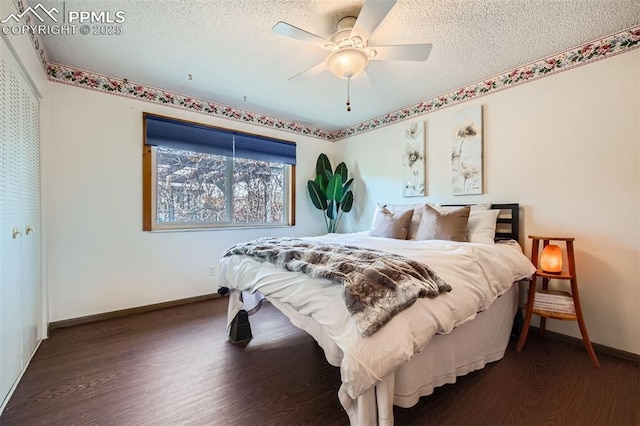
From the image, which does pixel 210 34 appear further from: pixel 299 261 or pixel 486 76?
pixel 486 76

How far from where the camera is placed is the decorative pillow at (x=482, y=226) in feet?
8.02

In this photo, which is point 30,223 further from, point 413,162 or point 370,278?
point 413,162

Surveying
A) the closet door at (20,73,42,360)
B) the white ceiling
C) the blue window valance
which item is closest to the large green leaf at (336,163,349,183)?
the blue window valance

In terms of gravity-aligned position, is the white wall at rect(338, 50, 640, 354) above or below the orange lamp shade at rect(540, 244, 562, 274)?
above

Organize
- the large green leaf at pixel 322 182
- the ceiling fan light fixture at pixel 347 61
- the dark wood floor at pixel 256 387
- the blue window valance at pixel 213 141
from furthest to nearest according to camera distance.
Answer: the large green leaf at pixel 322 182 → the blue window valance at pixel 213 141 → the ceiling fan light fixture at pixel 347 61 → the dark wood floor at pixel 256 387

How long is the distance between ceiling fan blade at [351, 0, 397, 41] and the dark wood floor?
2164mm

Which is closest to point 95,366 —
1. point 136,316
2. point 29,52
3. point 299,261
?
point 136,316

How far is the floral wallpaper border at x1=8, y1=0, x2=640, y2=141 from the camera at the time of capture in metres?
2.12

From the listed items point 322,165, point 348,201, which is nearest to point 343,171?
point 322,165

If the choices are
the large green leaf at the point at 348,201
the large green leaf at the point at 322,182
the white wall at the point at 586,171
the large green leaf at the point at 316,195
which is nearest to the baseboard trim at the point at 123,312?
the large green leaf at the point at 316,195

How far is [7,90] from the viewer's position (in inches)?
62.6

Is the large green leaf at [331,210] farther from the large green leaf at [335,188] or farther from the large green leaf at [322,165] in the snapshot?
the large green leaf at [322,165]

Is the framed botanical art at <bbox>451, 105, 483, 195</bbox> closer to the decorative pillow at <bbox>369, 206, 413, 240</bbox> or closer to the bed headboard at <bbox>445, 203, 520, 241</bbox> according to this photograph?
the bed headboard at <bbox>445, 203, 520, 241</bbox>

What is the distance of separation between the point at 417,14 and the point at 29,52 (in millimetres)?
2688
